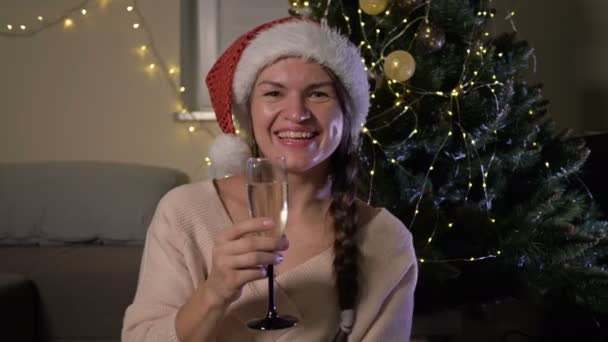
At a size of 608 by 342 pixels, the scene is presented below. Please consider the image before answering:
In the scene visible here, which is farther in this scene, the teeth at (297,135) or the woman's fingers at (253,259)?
the teeth at (297,135)

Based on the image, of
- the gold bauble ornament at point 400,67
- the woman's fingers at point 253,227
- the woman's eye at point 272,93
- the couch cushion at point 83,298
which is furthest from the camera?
the couch cushion at point 83,298

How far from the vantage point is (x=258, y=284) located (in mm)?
1256

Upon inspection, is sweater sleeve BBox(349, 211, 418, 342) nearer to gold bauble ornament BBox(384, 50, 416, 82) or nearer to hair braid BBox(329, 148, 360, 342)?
hair braid BBox(329, 148, 360, 342)

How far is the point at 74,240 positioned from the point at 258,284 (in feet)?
6.69

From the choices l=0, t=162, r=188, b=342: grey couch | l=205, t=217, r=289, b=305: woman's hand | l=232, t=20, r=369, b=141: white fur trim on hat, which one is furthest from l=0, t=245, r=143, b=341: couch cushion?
l=205, t=217, r=289, b=305: woman's hand

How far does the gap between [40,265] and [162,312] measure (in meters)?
1.56

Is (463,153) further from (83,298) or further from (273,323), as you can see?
(83,298)

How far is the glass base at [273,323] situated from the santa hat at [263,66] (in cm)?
46

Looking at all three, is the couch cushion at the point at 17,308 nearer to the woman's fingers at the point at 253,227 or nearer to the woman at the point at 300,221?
the woman at the point at 300,221

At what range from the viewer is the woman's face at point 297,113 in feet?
3.97

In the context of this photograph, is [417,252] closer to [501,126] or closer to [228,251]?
[501,126]

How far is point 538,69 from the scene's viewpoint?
11.1 feet

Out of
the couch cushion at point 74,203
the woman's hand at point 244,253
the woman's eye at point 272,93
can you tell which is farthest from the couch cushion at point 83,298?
the woman's hand at point 244,253

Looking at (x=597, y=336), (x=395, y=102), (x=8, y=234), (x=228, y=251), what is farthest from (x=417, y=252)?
(x=8, y=234)
